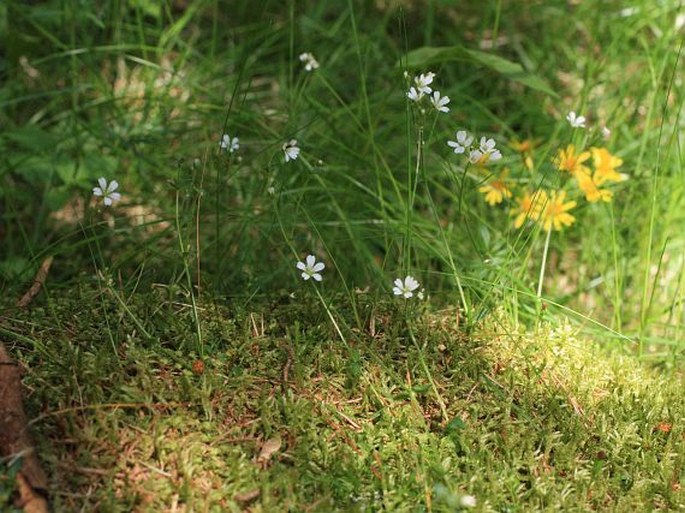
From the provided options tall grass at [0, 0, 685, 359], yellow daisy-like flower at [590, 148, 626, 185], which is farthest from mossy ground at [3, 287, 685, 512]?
yellow daisy-like flower at [590, 148, 626, 185]

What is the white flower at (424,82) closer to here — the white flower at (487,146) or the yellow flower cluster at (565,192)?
the white flower at (487,146)

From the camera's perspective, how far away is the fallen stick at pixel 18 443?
Answer: 5.25ft

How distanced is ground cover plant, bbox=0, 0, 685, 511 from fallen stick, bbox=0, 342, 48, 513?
0.05m

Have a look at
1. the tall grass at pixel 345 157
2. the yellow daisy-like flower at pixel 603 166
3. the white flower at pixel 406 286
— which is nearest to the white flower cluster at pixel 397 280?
the white flower at pixel 406 286

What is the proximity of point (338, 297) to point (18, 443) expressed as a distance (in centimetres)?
97

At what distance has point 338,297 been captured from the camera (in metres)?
2.33

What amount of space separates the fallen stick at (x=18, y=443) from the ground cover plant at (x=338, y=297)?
0.15 feet

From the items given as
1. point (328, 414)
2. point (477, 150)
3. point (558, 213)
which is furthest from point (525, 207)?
point (328, 414)

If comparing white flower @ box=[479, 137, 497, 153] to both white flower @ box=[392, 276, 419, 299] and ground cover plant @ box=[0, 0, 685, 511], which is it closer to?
ground cover plant @ box=[0, 0, 685, 511]

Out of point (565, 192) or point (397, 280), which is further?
point (565, 192)

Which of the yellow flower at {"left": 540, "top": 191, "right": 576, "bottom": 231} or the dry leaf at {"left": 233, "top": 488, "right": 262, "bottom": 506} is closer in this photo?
the dry leaf at {"left": 233, "top": 488, "right": 262, "bottom": 506}

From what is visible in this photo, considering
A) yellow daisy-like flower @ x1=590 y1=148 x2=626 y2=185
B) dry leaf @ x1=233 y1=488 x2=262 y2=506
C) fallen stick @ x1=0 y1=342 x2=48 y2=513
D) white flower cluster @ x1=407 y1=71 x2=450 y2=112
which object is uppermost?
white flower cluster @ x1=407 y1=71 x2=450 y2=112

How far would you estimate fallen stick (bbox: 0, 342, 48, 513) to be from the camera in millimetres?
1600

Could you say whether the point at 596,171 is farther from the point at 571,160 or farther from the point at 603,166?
the point at 571,160
